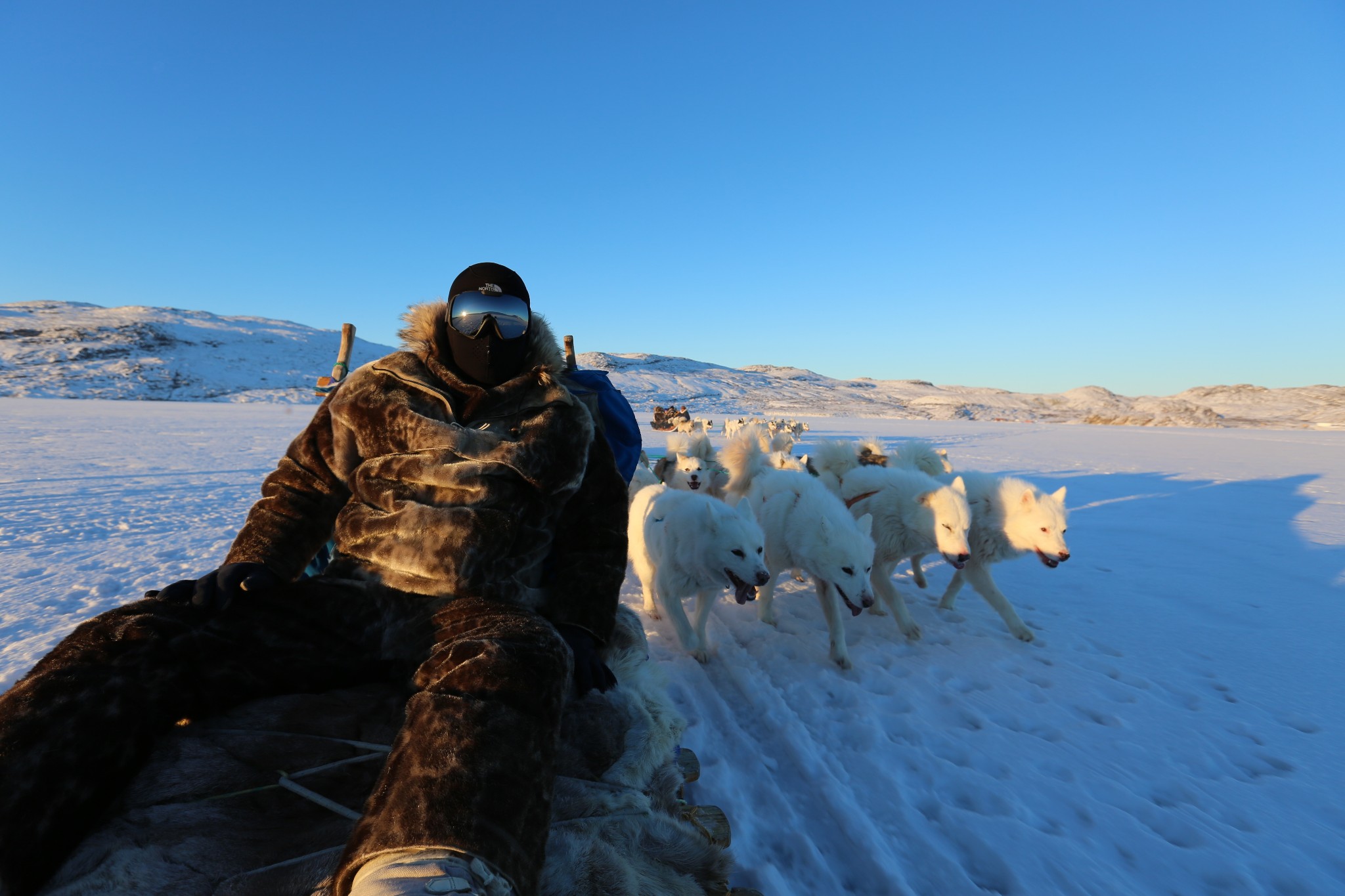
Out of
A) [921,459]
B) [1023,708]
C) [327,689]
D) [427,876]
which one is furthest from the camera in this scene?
[921,459]

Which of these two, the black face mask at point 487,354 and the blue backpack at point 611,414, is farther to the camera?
the blue backpack at point 611,414

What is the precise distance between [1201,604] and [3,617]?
8075 millimetres

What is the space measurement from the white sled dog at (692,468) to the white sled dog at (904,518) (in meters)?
1.81

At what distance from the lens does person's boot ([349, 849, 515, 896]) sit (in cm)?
102

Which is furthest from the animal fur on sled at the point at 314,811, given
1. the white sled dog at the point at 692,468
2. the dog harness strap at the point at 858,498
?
the white sled dog at the point at 692,468

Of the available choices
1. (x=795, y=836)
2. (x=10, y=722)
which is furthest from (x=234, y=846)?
(x=795, y=836)

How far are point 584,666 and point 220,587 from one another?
1.14m

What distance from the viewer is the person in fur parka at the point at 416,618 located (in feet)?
3.93

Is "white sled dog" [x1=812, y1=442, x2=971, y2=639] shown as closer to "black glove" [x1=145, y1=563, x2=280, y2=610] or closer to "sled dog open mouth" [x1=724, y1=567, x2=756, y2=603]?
"sled dog open mouth" [x1=724, y1=567, x2=756, y2=603]

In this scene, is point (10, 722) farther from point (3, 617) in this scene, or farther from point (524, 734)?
point (3, 617)

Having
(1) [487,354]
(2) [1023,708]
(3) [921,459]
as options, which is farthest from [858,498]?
(1) [487,354]

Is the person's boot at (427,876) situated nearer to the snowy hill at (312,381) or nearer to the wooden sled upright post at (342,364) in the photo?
the wooden sled upright post at (342,364)

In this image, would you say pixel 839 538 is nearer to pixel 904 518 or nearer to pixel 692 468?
pixel 904 518

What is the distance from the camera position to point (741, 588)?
369cm
